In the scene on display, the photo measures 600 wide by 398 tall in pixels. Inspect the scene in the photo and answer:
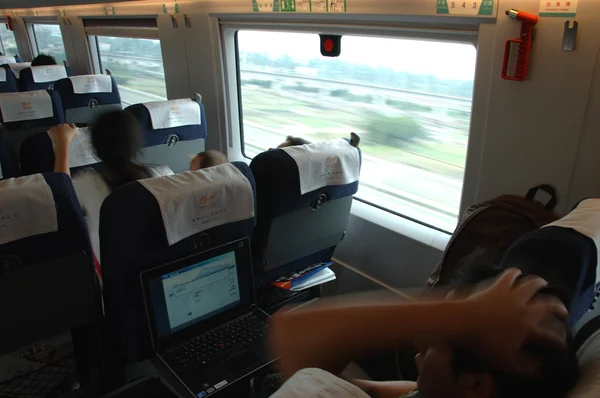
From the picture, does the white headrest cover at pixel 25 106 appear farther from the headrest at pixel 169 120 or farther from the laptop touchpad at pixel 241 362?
the laptop touchpad at pixel 241 362

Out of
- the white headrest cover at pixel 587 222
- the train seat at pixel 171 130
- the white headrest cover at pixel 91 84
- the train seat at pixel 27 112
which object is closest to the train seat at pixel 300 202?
the white headrest cover at pixel 587 222

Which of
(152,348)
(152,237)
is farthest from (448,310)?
(152,348)

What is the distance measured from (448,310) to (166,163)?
2457 millimetres

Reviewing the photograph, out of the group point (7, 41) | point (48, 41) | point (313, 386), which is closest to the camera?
point (313, 386)

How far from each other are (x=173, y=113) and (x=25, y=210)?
1614 mm

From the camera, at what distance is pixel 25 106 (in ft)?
10.6

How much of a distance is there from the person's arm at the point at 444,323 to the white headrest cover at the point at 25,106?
320 centimetres

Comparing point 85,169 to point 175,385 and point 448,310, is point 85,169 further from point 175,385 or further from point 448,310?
point 448,310

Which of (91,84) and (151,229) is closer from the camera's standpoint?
(151,229)

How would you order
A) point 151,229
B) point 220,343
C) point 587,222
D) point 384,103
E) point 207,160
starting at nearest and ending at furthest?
point 587,222 < point 151,229 < point 220,343 < point 207,160 < point 384,103

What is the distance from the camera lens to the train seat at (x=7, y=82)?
4393 mm

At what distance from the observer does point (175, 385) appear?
1360 millimetres

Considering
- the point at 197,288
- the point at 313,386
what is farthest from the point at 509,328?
the point at 197,288

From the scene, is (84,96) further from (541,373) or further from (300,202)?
(541,373)
